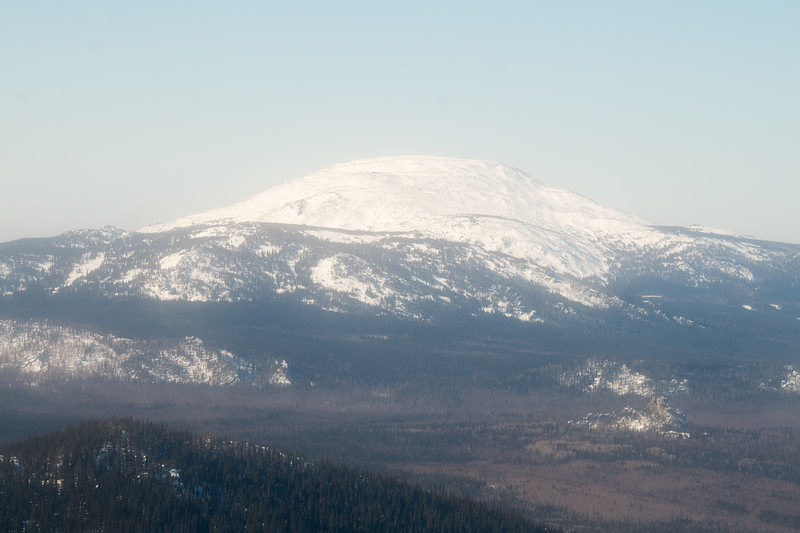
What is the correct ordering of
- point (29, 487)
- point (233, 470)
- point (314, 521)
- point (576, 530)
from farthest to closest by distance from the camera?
point (576, 530)
point (233, 470)
point (314, 521)
point (29, 487)

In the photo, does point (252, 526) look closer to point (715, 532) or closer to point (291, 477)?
point (291, 477)

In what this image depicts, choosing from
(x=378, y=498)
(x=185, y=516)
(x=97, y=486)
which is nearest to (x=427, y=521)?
(x=378, y=498)

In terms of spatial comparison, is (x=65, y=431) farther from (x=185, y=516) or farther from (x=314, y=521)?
(x=314, y=521)

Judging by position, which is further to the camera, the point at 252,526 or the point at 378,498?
the point at 378,498

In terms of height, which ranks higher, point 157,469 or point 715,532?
point 157,469

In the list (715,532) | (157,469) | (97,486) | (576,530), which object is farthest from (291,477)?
(715,532)

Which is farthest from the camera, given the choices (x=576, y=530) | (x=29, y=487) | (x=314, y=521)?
(x=576, y=530)
